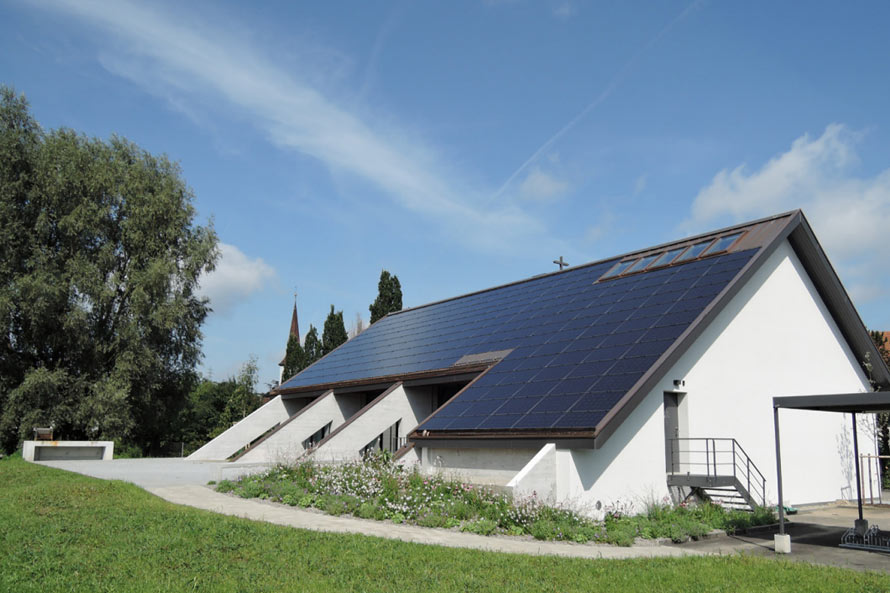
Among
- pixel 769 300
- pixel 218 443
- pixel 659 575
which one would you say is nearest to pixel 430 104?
pixel 769 300

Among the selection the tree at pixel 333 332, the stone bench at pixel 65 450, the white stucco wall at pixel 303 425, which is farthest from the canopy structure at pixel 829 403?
the tree at pixel 333 332

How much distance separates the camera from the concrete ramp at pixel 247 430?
25359 millimetres

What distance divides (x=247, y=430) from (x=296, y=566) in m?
20.4

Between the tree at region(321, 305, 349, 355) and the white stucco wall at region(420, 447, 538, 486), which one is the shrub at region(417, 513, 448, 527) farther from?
the tree at region(321, 305, 349, 355)

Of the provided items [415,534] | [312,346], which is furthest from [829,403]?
[312,346]

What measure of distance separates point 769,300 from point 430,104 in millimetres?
10261

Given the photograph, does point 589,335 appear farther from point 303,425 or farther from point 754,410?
point 303,425

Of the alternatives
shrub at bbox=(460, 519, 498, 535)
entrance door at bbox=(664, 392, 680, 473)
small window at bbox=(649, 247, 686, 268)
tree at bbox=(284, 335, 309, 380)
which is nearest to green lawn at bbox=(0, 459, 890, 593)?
shrub at bbox=(460, 519, 498, 535)

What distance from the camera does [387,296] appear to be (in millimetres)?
41438

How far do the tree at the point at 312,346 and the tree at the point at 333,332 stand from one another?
0.86 metres

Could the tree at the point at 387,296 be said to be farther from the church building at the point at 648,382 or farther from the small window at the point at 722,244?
the small window at the point at 722,244

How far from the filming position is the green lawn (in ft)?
23.4

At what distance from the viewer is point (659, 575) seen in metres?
7.95

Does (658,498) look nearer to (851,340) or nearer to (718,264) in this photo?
(718,264)
